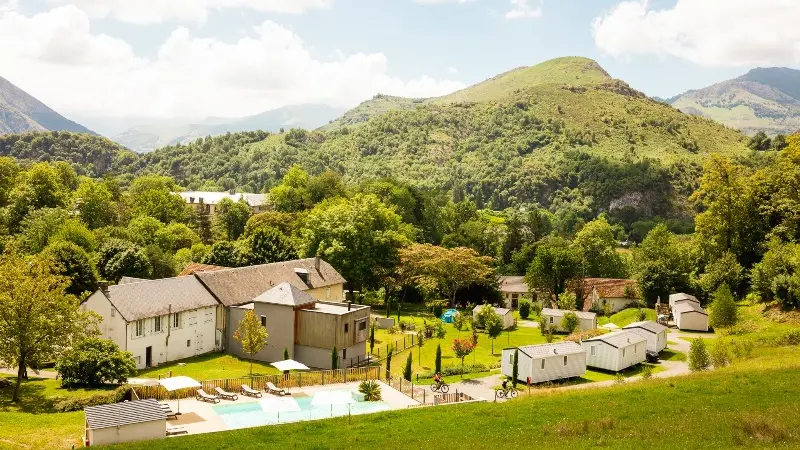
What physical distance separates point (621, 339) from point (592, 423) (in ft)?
81.5

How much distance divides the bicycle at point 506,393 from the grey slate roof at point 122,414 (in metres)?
18.7

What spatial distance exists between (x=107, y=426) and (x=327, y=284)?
37.0m

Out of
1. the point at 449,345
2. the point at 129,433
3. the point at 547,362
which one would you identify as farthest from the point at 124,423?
the point at 449,345

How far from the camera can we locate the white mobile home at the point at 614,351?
1825 inches

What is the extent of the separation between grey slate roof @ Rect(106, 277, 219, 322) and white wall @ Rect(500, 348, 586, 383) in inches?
898

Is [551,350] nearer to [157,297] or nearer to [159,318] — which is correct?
[159,318]

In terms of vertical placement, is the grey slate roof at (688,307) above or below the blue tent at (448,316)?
above

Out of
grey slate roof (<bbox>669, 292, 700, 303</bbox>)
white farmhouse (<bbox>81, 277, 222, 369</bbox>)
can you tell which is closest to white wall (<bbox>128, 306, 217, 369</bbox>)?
white farmhouse (<bbox>81, 277, 222, 369</bbox>)

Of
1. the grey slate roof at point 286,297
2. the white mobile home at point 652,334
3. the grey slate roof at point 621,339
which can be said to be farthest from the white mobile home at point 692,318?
the grey slate roof at point 286,297

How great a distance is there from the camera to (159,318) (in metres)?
45.8

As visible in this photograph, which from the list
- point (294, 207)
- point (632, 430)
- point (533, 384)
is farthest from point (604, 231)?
point (632, 430)

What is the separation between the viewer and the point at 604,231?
97938mm

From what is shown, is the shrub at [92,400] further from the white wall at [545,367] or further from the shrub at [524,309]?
the shrub at [524,309]

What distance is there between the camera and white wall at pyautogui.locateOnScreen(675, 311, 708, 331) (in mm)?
61875
